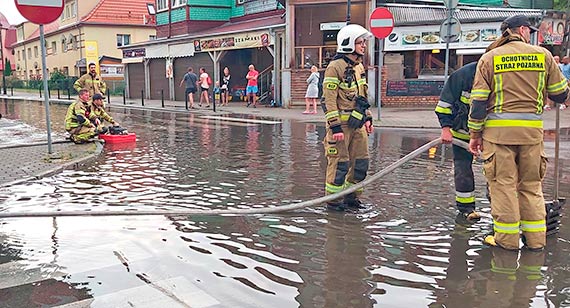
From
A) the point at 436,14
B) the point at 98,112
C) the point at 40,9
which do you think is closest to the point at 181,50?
the point at 436,14

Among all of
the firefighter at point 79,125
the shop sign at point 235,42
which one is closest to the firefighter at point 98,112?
the firefighter at point 79,125

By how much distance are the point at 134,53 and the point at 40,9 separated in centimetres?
2587

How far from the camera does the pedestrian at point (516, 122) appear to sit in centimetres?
460

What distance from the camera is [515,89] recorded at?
15.1 ft

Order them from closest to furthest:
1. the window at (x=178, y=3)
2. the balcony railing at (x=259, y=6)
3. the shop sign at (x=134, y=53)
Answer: the balcony railing at (x=259, y=6)
the window at (x=178, y=3)
the shop sign at (x=134, y=53)

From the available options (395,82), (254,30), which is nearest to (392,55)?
(395,82)

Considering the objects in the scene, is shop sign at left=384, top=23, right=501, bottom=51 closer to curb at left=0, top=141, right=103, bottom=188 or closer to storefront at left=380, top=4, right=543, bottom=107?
storefront at left=380, top=4, right=543, bottom=107

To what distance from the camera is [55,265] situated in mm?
4414

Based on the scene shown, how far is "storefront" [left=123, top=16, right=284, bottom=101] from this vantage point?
79.9 ft

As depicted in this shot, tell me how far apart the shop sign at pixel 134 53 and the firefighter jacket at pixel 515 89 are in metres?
29.8

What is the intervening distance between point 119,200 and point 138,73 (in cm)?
2883

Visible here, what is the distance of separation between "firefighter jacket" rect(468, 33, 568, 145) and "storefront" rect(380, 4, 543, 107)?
16.5m

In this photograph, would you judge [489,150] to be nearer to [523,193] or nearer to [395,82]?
[523,193]

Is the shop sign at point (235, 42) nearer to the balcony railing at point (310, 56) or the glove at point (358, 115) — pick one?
the balcony railing at point (310, 56)
